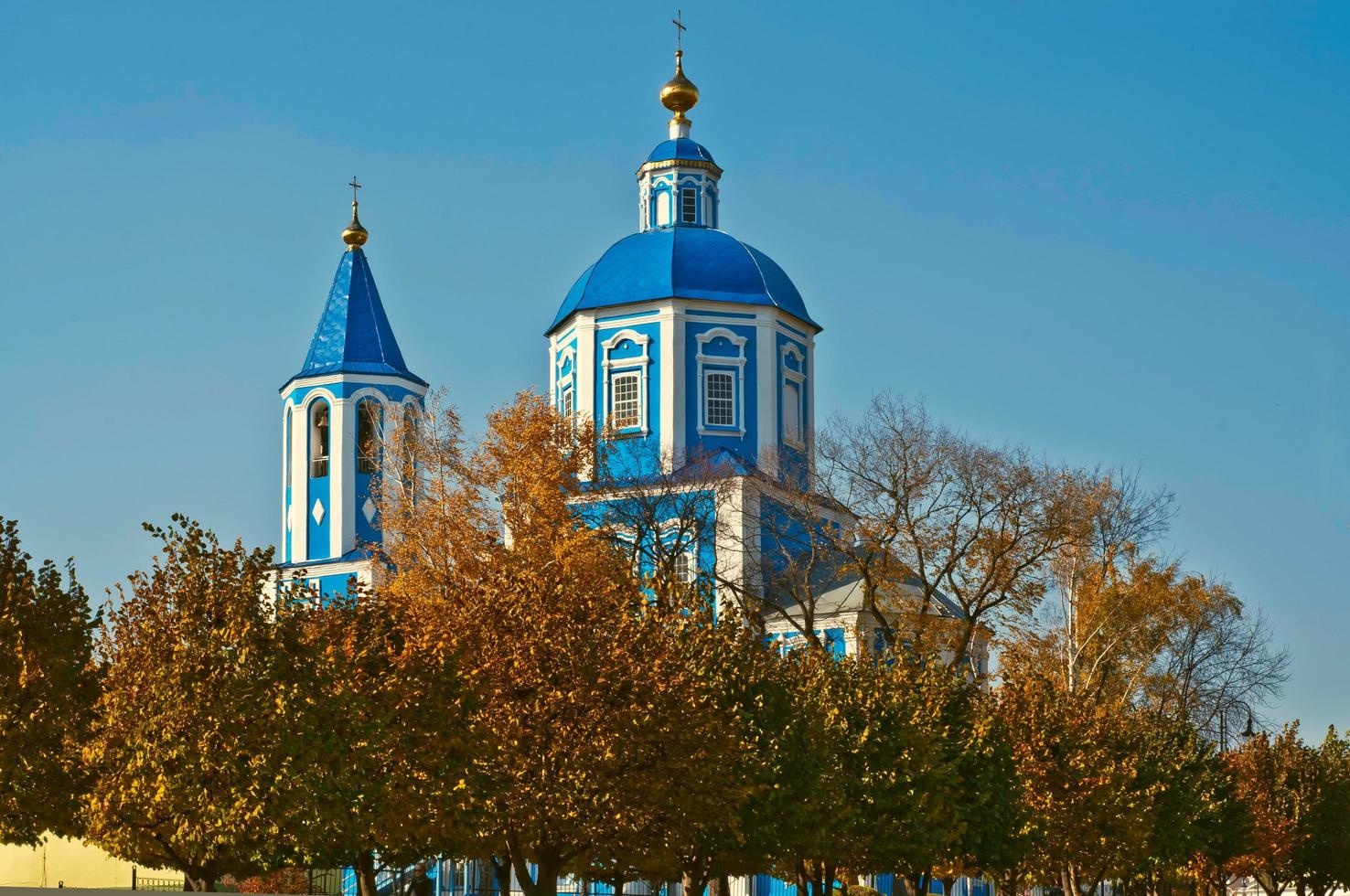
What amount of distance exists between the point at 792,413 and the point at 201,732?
98.9 ft

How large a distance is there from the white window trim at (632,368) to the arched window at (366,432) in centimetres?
809

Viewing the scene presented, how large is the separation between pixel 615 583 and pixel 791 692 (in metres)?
3.89

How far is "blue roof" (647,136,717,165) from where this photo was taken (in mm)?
51344

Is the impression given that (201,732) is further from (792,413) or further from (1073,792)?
(792,413)

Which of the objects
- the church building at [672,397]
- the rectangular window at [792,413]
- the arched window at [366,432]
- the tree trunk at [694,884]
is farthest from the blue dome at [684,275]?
the tree trunk at [694,884]

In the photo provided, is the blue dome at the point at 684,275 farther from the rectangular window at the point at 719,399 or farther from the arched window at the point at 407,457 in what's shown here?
the arched window at the point at 407,457

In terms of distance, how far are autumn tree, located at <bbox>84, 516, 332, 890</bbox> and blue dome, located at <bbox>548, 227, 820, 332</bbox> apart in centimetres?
2726

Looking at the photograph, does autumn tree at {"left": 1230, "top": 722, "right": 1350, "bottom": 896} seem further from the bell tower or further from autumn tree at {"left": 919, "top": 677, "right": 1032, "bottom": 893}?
the bell tower

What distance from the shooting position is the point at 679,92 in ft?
172

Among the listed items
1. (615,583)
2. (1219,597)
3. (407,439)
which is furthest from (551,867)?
(1219,597)

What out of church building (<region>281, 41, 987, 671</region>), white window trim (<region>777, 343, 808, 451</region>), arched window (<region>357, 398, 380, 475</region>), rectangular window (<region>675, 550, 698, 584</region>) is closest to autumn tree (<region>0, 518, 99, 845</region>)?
church building (<region>281, 41, 987, 671</region>)

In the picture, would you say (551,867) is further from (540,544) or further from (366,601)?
(540,544)

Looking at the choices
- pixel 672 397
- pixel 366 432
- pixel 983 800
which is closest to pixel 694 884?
pixel 983 800

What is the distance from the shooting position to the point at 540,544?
117 ft
